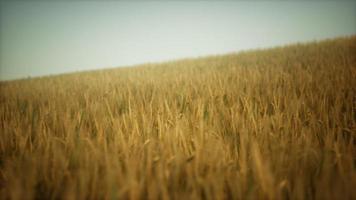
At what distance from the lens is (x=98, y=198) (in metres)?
0.49

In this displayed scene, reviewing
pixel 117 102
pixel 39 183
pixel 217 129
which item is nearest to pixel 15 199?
pixel 39 183

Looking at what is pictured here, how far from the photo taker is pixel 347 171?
57 cm

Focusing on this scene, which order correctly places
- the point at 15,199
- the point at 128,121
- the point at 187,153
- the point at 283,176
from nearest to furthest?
the point at 15,199
the point at 283,176
the point at 187,153
the point at 128,121

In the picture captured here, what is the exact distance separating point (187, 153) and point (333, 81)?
176 centimetres

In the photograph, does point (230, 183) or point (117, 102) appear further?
point (117, 102)

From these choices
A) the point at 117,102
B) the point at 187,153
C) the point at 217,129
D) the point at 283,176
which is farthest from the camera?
the point at 117,102

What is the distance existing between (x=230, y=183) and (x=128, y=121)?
0.69m

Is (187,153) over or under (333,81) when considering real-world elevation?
under

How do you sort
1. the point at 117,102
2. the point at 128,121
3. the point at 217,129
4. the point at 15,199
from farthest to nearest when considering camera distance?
the point at 117,102 < the point at 128,121 < the point at 217,129 < the point at 15,199

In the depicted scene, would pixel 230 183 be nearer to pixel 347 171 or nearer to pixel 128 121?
pixel 347 171

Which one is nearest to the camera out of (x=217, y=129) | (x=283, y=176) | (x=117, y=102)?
(x=283, y=176)

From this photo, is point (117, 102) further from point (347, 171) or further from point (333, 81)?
point (333, 81)

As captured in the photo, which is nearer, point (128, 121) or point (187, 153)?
point (187, 153)

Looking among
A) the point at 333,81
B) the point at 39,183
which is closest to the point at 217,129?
the point at 39,183
